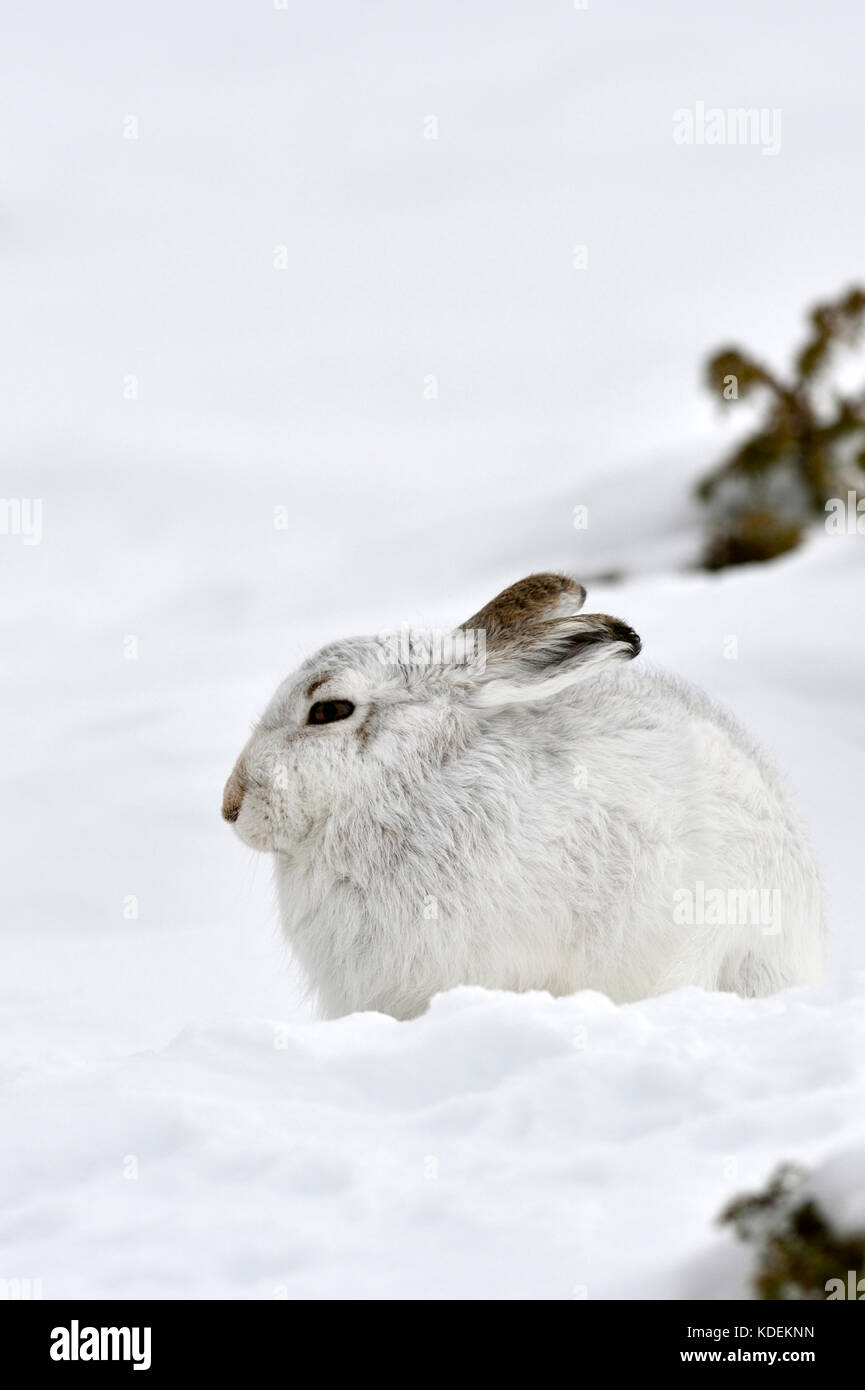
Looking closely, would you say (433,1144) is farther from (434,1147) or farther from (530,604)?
(530,604)

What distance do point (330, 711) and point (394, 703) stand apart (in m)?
0.20

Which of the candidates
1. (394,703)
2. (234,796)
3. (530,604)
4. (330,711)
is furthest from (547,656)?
(234,796)

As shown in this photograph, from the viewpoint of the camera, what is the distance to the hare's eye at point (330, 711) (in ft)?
16.6

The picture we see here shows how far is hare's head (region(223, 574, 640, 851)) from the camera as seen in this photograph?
4.95 meters

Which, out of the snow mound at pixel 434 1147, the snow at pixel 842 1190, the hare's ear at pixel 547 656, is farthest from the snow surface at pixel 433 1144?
the hare's ear at pixel 547 656

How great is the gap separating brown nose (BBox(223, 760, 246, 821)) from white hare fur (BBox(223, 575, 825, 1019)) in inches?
0.5

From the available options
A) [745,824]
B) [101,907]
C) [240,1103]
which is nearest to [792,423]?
[101,907]

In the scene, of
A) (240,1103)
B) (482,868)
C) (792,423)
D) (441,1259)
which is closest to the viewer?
(441,1259)

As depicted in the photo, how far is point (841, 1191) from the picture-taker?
9.14 ft

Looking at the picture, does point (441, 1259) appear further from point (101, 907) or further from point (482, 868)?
point (101, 907)

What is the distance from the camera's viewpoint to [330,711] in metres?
5.07

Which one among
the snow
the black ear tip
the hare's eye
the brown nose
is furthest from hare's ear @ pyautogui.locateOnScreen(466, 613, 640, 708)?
the snow

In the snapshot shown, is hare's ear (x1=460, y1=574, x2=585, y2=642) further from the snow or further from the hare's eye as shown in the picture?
the snow
